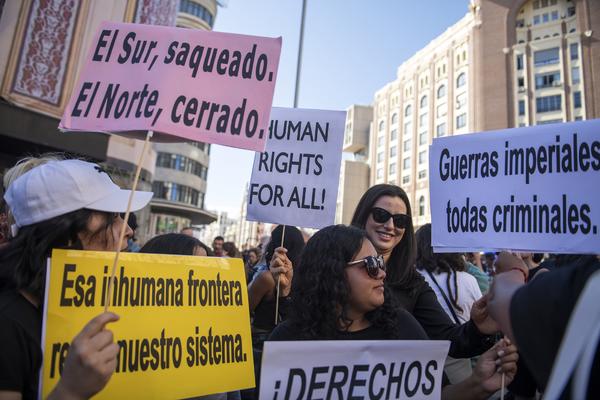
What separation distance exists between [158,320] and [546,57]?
5352 centimetres

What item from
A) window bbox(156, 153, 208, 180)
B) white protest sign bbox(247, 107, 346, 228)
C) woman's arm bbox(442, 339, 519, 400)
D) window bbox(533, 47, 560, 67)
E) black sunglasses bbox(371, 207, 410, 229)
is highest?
window bbox(533, 47, 560, 67)

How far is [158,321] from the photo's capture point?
1.89m

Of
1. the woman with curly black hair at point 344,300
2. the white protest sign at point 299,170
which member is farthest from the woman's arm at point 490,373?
the white protest sign at point 299,170

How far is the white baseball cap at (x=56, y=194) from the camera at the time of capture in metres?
1.60

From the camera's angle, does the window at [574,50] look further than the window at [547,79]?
No

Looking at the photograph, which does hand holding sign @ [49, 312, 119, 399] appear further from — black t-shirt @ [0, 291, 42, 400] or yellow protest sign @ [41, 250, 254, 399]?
yellow protest sign @ [41, 250, 254, 399]

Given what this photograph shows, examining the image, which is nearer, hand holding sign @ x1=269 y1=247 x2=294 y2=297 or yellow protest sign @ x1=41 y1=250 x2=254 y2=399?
yellow protest sign @ x1=41 y1=250 x2=254 y2=399

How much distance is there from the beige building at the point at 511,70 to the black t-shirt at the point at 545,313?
46.9 metres

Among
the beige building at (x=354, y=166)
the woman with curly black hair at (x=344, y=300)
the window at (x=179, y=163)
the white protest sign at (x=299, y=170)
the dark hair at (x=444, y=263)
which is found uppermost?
the beige building at (x=354, y=166)

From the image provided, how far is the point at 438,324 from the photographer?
266cm

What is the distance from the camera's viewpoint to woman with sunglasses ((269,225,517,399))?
6.95 feet

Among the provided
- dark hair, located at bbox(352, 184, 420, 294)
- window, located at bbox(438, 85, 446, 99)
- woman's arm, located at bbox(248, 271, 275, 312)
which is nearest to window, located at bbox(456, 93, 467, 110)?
window, located at bbox(438, 85, 446, 99)

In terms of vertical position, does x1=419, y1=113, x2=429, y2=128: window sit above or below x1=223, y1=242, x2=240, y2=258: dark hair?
above

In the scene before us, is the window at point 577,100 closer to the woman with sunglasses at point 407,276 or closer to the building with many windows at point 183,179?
the building with many windows at point 183,179
